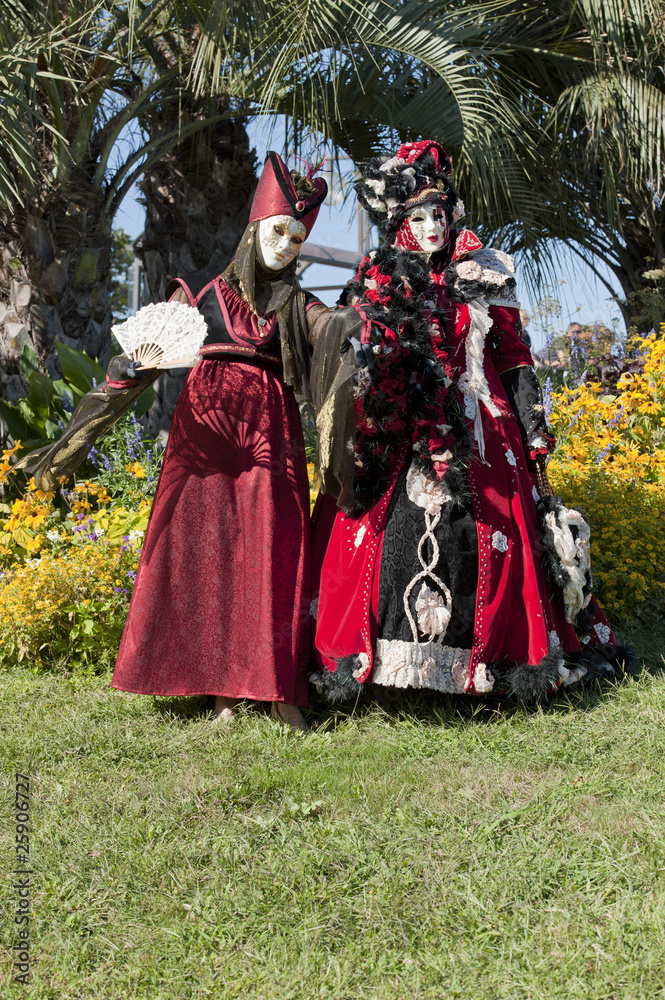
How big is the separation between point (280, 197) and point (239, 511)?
1.08 meters

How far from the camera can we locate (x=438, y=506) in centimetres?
294

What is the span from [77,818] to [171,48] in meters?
4.69

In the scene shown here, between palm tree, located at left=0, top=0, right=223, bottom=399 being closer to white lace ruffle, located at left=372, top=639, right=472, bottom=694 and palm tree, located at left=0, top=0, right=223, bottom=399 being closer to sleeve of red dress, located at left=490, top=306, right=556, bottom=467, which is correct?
sleeve of red dress, located at left=490, top=306, right=556, bottom=467

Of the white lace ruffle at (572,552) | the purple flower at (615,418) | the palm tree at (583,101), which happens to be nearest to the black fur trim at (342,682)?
the white lace ruffle at (572,552)

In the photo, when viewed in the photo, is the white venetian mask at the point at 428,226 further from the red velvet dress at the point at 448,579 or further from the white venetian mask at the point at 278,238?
the white venetian mask at the point at 278,238

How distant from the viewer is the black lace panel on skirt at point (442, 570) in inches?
115

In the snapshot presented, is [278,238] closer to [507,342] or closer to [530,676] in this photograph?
[507,342]

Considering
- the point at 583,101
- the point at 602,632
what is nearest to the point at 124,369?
the point at 602,632

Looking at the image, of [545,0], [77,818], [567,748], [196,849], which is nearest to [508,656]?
[567,748]

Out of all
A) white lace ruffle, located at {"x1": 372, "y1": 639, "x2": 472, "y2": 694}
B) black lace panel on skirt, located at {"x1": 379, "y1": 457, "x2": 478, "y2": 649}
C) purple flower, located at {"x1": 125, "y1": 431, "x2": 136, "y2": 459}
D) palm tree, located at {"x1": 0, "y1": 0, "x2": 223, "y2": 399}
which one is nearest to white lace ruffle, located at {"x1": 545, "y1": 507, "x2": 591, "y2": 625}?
black lace panel on skirt, located at {"x1": 379, "y1": 457, "x2": 478, "y2": 649}

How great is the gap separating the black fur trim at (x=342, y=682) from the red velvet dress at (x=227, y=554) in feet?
0.39

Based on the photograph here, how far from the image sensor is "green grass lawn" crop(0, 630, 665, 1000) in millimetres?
1858

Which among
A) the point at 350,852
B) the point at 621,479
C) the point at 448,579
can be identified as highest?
the point at 621,479

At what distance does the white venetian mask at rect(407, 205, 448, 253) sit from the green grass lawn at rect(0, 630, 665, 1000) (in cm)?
165
